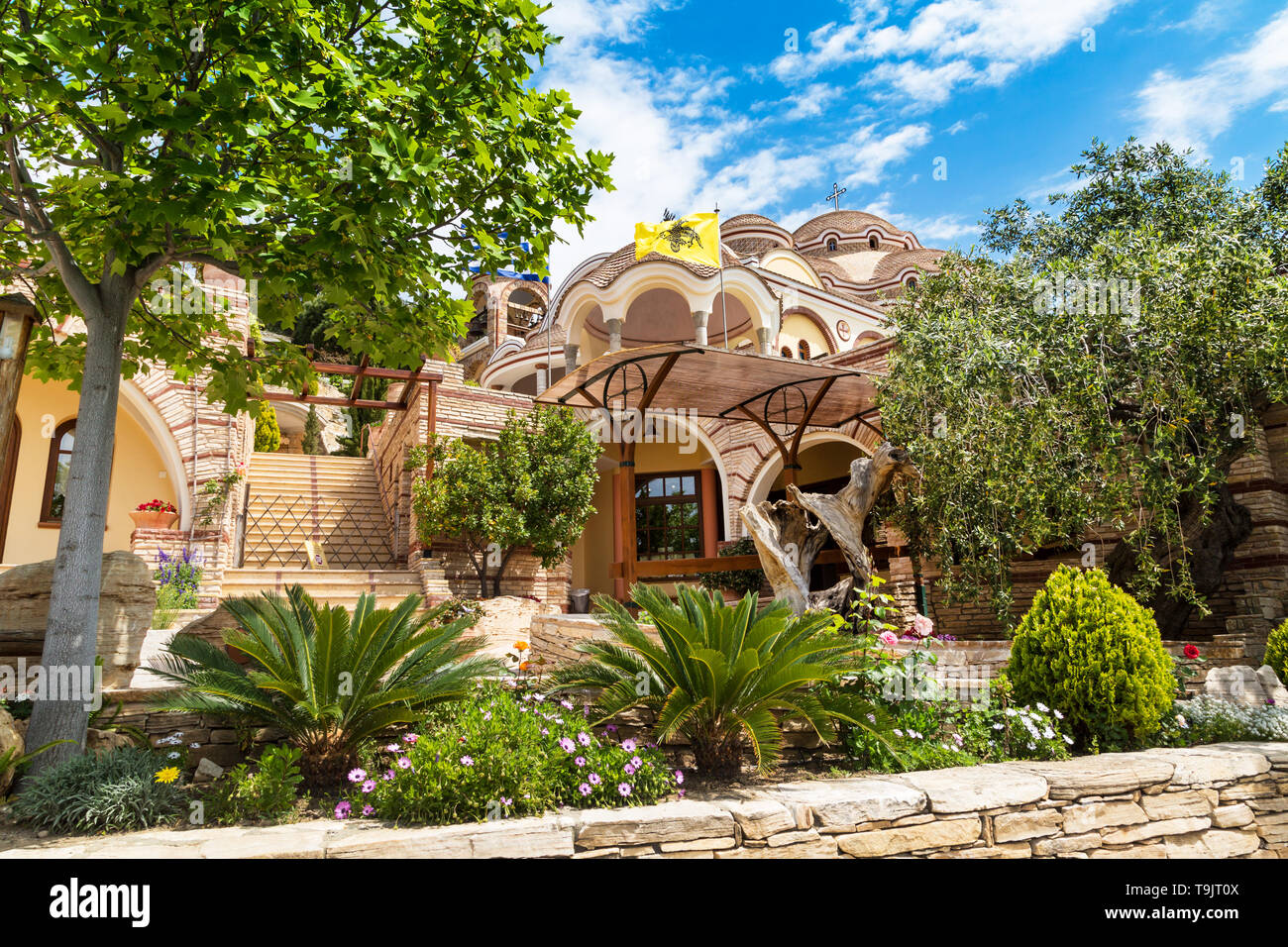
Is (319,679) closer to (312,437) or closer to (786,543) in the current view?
(786,543)

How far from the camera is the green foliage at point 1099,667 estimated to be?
5240 mm

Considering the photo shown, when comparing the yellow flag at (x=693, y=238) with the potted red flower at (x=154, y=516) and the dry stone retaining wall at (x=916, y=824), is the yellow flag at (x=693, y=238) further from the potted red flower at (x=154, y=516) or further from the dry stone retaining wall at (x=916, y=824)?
the dry stone retaining wall at (x=916, y=824)

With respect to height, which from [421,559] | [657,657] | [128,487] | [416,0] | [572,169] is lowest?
[657,657]

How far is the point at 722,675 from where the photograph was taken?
4.26 m

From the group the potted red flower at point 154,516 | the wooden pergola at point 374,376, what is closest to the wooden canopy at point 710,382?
the wooden pergola at point 374,376

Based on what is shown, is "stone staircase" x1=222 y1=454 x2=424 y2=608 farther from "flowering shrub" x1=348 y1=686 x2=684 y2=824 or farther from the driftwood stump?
"flowering shrub" x1=348 y1=686 x2=684 y2=824

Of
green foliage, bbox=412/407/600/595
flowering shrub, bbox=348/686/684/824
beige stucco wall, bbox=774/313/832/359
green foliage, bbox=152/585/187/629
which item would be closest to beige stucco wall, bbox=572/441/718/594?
beige stucco wall, bbox=774/313/832/359

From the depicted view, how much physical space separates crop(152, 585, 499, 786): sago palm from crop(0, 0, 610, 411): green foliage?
76.3 inches

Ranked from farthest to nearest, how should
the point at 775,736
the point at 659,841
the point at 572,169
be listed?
the point at 572,169 → the point at 775,736 → the point at 659,841

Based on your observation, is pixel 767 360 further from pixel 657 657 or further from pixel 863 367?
pixel 657 657

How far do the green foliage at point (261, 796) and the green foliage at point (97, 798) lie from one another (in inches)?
10.2

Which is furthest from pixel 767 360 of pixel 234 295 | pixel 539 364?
pixel 539 364

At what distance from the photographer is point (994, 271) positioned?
9.27 m

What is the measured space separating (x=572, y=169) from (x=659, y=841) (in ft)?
13.4
